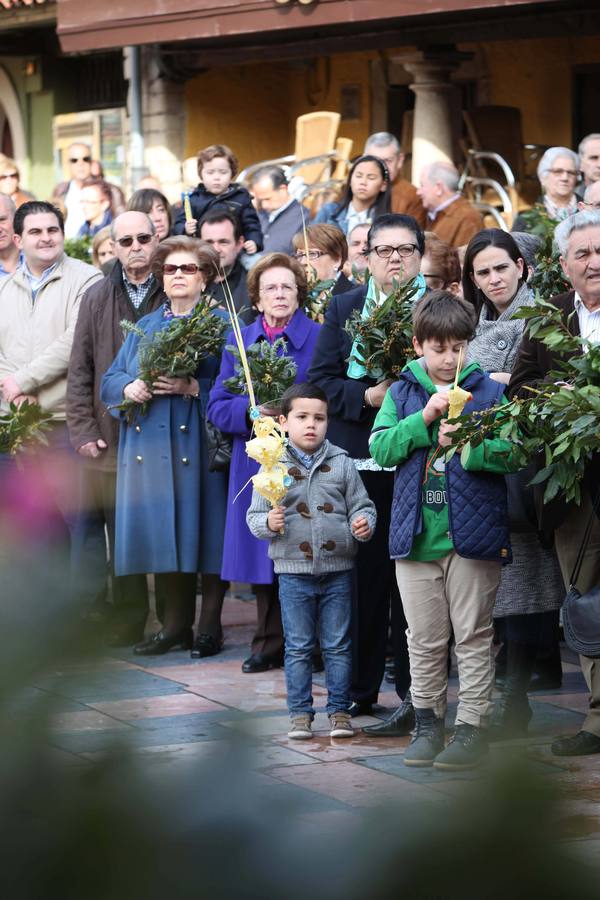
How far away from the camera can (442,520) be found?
544 cm

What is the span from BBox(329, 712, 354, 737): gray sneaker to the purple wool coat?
4.29ft

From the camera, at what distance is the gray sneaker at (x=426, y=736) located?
17.9 feet

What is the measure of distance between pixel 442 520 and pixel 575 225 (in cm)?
112

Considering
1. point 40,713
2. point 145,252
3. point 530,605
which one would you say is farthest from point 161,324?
point 40,713

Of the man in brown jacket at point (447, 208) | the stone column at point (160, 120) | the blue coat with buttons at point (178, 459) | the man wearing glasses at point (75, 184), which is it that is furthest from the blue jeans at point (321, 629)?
the stone column at point (160, 120)

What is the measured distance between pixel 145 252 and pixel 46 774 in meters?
6.97

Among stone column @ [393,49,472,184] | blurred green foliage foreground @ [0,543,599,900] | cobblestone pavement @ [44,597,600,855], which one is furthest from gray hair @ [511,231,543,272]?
stone column @ [393,49,472,184]

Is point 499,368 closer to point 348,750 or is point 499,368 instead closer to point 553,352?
point 553,352

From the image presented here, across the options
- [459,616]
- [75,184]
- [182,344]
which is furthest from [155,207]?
[75,184]

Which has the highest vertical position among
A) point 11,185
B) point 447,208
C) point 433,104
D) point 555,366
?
point 433,104

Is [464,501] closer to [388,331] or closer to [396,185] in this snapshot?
[388,331]

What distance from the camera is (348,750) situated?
5805 mm

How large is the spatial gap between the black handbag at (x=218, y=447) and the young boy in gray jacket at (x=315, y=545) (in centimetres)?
124

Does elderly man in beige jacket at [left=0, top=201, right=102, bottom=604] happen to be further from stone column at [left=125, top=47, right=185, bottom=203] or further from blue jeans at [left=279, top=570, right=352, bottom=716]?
stone column at [left=125, top=47, right=185, bottom=203]
